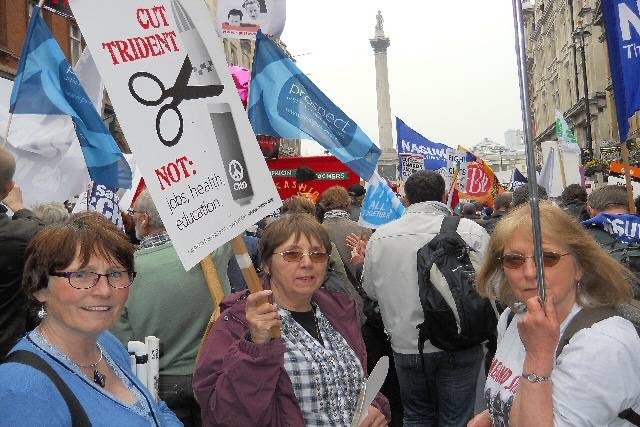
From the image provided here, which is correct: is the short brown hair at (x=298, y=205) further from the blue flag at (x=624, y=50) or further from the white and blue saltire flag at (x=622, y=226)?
the blue flag at (x=624, y=50)

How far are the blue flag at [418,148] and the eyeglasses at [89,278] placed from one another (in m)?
8.56

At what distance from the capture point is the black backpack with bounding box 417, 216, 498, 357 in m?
4.08

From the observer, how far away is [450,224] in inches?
169

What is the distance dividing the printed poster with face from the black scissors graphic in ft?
17.5

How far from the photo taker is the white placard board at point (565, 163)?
10945mm

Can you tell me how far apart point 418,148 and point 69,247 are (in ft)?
31.4

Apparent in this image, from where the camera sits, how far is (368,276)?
4578 millimetres

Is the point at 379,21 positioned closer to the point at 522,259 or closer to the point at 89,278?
the point at 522,259

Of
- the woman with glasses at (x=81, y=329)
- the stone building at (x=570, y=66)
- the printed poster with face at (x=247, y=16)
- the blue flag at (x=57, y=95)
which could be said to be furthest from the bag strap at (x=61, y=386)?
the stone building at (x=570, y=66)

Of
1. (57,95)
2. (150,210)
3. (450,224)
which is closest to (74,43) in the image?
(57,95)

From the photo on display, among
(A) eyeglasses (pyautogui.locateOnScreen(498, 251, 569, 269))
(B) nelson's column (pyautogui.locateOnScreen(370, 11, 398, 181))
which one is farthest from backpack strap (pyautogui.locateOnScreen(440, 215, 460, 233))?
(B) nelson's column (pyautogui.locateOnScreen(370, 11, 398, 181))

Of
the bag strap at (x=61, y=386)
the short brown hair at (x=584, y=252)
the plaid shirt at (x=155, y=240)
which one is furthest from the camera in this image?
the plaid shirt at (x=155, y=240)

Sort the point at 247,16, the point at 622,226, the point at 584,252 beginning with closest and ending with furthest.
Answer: the point at 584,252 → the point at 622,226 → the point at 247,16

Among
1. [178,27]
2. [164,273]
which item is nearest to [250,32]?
[164,273]
